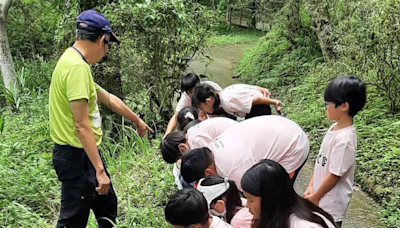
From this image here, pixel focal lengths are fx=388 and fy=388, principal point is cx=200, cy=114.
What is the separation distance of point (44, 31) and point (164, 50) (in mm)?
9041

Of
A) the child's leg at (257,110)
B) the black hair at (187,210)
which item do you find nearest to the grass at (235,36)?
the child's leg at (257,110)

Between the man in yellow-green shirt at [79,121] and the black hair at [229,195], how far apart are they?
675 mm

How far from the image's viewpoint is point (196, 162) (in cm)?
256

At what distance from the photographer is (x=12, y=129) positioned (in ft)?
20.0

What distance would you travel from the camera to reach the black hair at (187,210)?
2039 millimetres

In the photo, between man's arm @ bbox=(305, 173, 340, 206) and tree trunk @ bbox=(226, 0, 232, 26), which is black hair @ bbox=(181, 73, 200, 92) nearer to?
man's arm @ bbox=(305, 173, 340, 206)

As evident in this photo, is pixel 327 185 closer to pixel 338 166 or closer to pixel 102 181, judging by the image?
pixel 338 166

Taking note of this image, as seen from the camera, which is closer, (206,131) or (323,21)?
(206,131)

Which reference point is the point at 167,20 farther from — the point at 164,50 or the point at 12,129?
the point at 12,129

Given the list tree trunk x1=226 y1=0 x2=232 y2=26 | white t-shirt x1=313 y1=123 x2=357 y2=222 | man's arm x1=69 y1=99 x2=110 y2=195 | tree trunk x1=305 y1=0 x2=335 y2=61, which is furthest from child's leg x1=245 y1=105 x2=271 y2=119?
tree trunk x1=226 y1=0 x2=232 y2=26

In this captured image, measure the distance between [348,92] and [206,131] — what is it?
1.12 metres

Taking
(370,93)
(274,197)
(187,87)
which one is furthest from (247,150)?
(370,93)

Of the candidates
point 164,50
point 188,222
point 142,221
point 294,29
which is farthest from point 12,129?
point 294,29

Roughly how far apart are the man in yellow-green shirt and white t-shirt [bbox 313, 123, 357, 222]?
1.37 metres
